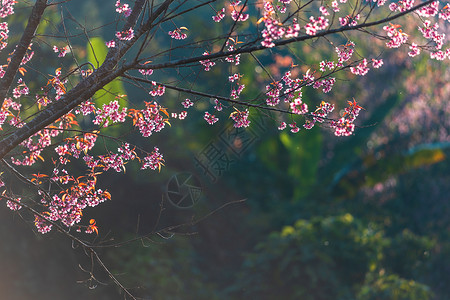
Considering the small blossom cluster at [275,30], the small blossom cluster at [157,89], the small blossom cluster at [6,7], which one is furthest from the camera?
the small blossom cluster at [6,7]

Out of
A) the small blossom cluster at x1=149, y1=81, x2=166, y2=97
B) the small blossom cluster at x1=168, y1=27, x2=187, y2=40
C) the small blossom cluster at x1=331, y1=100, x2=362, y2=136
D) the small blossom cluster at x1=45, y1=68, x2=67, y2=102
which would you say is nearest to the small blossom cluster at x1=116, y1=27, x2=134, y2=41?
the small blossom cluster at x1=149, y1=81, x2=166, y2=97

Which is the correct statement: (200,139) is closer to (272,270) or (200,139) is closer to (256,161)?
(256,161)

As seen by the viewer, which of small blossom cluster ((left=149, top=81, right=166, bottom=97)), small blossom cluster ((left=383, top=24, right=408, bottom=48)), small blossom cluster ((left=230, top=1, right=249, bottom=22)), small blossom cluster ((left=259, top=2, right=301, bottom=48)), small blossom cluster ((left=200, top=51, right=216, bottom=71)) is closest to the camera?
small blossom cluster ((left=259, top=2, right=301, bottom=48))

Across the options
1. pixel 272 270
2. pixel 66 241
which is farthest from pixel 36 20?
pixel 272 270

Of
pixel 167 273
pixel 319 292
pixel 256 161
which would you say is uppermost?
pixel 256 161

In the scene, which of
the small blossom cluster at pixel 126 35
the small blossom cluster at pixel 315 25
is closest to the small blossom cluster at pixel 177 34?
the small blossom cluster at pixel 126 35

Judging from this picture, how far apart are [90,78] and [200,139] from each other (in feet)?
25.2

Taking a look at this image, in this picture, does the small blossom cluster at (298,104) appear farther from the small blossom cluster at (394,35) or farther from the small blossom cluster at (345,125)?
the small blossom cluster at (394,35)

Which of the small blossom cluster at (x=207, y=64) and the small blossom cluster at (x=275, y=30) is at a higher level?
the small blossom cluster at (x=207, y=64)

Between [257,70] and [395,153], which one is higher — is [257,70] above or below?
above

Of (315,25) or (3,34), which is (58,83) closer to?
(3,34)

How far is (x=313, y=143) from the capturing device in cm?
1088

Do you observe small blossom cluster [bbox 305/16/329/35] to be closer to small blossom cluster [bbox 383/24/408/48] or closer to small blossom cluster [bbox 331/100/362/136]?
small blossom cluster [bbox 383/24/408/48]

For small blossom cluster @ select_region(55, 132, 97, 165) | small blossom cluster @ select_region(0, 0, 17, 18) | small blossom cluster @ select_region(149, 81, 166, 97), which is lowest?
small blossom cluster @ select_region(55, 132, 97, 165)
